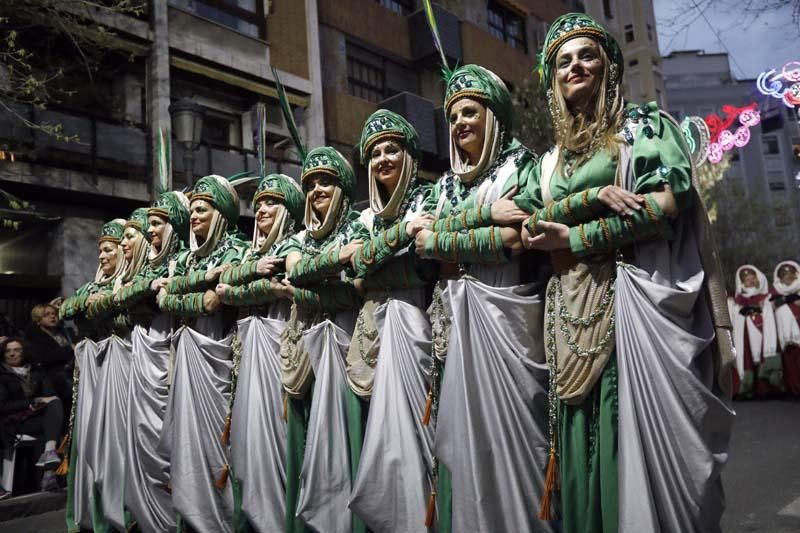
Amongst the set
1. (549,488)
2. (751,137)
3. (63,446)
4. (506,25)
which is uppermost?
(751,137)

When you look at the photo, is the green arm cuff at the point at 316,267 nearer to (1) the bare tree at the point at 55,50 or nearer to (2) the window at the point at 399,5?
(1) the bare tree at the point at 55,50

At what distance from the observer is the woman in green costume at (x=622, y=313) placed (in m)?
2.29

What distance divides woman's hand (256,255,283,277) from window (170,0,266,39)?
1026 centimetres

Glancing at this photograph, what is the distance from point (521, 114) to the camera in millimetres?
16109

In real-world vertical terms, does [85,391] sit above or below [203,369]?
below

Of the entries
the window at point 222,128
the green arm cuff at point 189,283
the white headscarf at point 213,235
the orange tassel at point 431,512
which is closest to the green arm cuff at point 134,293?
the green arm cuff at point 189,283

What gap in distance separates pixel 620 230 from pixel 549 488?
3.22ft

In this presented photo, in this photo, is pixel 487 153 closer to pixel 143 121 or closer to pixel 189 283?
pixel 189 283

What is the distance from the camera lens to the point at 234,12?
45.5ft

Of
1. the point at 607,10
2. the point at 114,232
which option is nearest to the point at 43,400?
the point at 114,232

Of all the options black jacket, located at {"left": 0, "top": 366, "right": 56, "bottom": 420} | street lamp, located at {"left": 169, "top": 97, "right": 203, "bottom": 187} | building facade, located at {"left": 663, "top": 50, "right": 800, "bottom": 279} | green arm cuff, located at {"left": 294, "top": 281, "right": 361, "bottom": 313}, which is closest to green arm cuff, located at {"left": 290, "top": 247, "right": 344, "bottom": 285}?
green arm cuff, located at {"left": 294, "top": 281, "right": 361, "bottom": 313}

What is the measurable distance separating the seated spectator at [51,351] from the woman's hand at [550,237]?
5.98 meters

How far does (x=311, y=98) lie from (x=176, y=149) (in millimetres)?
3412

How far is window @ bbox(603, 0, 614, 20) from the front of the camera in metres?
24.5
